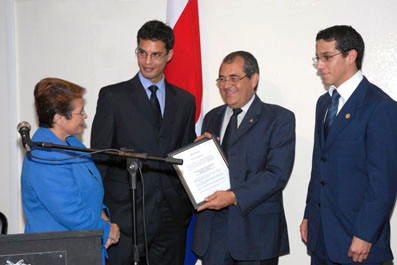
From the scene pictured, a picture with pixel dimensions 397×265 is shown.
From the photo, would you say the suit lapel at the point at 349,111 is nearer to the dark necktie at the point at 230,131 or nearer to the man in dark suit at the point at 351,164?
the man in dark suit at the point at 351,164

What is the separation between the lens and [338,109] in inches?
99.5

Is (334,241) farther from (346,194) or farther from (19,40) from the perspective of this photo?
(19,40)

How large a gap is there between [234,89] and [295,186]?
121 centimetres

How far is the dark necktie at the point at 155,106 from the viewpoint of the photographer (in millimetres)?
2818

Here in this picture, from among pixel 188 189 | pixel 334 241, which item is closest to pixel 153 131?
pixel 188 189

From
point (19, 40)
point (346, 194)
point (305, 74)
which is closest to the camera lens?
point (346, 194)

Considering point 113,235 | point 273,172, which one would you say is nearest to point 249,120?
point 273,172

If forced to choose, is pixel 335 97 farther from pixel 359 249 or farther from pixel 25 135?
pixel 25 135

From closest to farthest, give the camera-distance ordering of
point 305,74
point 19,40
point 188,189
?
point 188,189 < point 305,74 < point 19,40

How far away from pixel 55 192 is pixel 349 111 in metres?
1.72

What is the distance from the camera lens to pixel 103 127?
2.74 metres

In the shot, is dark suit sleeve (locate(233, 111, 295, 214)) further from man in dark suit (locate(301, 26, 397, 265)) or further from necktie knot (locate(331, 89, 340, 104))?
necktie knot (locate(331, 89, 340, 104))

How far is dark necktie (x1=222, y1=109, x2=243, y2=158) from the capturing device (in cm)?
282

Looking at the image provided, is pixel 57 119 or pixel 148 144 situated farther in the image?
pixel 148 144
